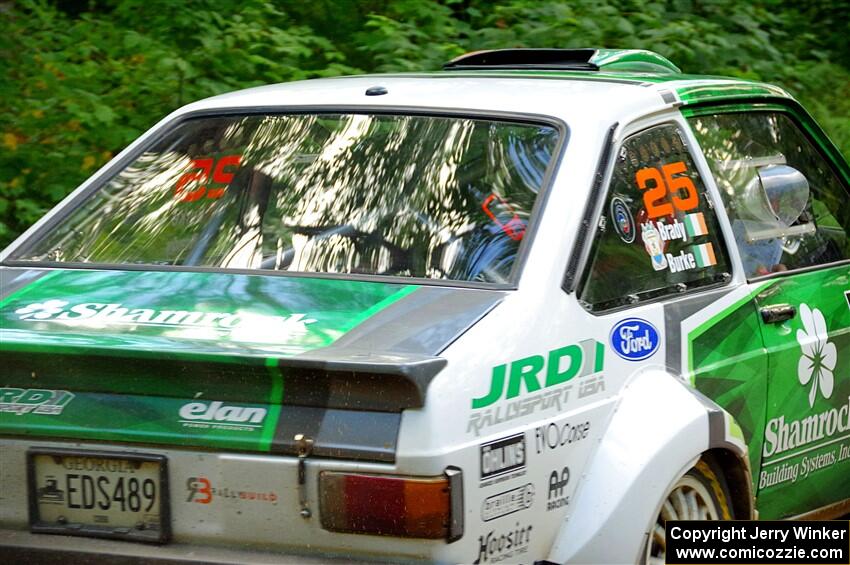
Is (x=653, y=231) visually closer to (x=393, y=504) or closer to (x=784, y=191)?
(x=784, y=191)

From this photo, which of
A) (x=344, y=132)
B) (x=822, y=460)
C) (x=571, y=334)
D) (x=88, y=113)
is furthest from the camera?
(x=88, y=113)

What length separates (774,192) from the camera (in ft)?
14.8

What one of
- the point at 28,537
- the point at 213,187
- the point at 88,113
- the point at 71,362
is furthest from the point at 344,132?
the point at 88,113

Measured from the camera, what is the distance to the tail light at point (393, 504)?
288cm

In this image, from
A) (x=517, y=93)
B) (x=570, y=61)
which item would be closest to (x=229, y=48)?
(x=570, y=61)

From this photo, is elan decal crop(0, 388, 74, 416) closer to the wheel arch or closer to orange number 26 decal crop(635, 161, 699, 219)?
the wheel arch

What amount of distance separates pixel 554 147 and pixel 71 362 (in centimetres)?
148

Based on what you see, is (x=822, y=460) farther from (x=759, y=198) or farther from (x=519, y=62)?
(x=519, y=62)

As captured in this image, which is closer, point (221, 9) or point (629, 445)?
point (629, 445)

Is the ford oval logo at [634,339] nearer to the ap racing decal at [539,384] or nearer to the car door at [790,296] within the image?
the ap racing decal at [539,384]

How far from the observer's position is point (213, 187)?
4.23 meters

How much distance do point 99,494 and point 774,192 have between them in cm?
250

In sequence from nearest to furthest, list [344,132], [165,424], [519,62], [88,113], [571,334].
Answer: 1. [165,424]
2. [571,334]
3. [344,132]
4. [519,62]
5. [88,113]

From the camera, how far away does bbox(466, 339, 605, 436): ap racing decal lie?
9.95ft
